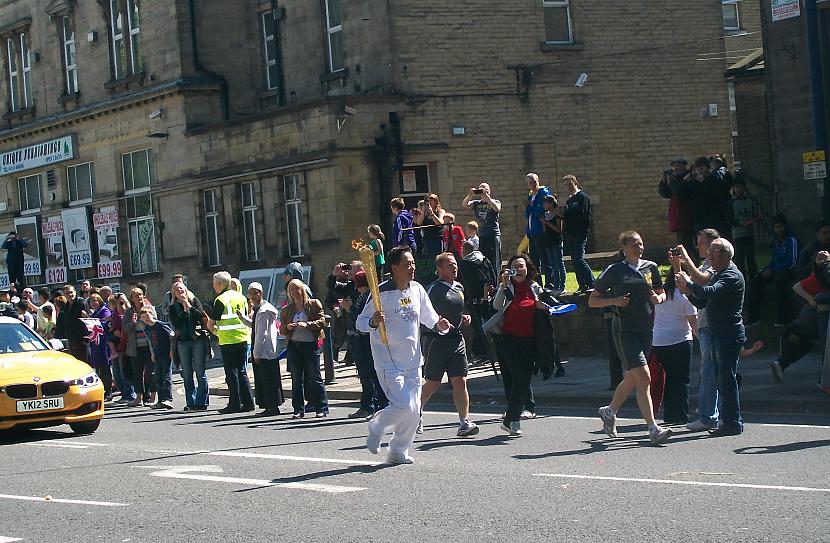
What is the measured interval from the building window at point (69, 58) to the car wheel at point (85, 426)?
2439cm

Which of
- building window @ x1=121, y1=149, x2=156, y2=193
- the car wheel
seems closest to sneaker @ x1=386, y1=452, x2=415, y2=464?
the car wheel

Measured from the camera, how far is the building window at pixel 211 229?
33.2m

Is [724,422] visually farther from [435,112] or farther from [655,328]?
[435,112]

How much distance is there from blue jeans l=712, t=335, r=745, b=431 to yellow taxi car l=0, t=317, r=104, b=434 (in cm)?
749

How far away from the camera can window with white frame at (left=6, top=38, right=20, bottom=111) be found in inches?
1682

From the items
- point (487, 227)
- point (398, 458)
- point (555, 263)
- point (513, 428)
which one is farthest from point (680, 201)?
point (398, 458)

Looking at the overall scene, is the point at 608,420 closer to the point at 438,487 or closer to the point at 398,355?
the point at 398,355

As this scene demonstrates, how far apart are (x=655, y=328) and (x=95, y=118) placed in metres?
26.9

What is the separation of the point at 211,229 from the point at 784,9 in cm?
1570

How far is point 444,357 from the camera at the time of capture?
14.0 metres

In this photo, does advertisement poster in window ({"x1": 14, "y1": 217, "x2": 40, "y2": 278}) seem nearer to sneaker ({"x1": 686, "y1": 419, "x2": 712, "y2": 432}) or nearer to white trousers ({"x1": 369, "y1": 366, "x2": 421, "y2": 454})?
sneaker ({"x1": 686, "y1": 419, "x2": 712, "y2": 432})

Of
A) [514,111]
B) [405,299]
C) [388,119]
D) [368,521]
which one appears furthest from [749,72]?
[368,521]

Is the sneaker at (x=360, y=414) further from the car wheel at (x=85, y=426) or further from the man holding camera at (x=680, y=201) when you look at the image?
the man holding camera at (x=680, y=201)

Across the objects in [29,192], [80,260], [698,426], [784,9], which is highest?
[784,9]
